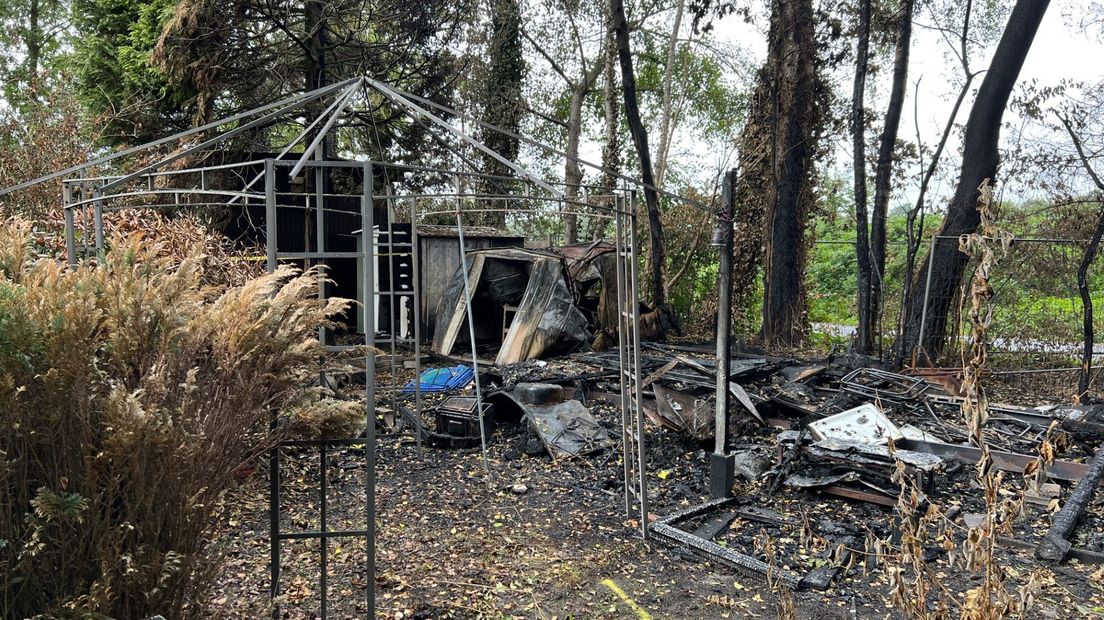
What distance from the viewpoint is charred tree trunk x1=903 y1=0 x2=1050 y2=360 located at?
9.33 m

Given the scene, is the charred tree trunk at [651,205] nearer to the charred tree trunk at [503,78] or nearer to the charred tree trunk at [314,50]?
the charred tree trunk at [503,78]

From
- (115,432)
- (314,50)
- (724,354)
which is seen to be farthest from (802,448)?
(314,50)

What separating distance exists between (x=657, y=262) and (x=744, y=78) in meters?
12.1

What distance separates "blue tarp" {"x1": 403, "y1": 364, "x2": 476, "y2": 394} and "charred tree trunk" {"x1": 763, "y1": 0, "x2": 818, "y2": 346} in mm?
5354

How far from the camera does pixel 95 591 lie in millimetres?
2254

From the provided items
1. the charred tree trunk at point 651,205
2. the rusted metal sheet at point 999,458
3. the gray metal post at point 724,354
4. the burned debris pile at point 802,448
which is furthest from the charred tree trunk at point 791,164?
the gray metal post at point 724,354

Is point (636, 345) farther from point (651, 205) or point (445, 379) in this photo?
point (651, 205)

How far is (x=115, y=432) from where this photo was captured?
2.26 metres

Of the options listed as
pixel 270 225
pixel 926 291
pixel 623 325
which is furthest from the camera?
pixel 926 291

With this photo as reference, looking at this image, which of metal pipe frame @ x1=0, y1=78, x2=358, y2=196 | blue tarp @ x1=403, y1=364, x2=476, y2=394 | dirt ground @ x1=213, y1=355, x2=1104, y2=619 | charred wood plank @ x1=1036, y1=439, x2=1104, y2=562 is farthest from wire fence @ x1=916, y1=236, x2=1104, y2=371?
metal pipe frame @ x1=0, y1=78, x2=358, y2=196

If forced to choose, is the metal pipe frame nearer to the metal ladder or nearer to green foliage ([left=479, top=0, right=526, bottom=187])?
the metal ladder

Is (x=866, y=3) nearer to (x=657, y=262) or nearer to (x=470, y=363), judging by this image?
(x=657, y=262)

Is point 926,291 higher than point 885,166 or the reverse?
the reverse

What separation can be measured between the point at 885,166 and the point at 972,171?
1329 millimetres
